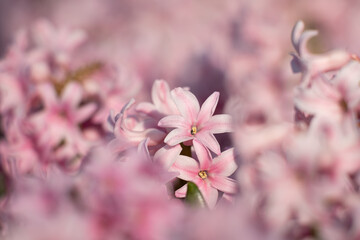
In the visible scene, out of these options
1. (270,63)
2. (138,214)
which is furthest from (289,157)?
(270,63)

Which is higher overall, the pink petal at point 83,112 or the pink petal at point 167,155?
the pink petal at point 83,112

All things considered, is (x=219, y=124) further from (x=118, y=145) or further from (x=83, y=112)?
(x=83, y=112)

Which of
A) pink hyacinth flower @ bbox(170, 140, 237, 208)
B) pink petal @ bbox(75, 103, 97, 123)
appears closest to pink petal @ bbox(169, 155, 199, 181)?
pink hyacinth flower @ bbox(170, 140, 237, 208)

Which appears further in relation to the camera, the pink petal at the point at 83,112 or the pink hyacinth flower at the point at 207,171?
the pink petal at the point at 83,112

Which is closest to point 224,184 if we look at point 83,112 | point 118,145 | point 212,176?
point 212,176

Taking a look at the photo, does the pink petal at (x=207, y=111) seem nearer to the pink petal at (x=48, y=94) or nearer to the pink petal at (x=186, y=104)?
the pink petal at (x=186, y=104)

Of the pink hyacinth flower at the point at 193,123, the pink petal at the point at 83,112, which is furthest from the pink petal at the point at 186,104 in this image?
the pink petal at the point at 83,112

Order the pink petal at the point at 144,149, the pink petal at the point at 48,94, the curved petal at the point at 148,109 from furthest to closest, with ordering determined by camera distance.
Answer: the pink petal at the point at 48,94
the curved petal at the point at 148,109
the pink petal at the point at 144,149
